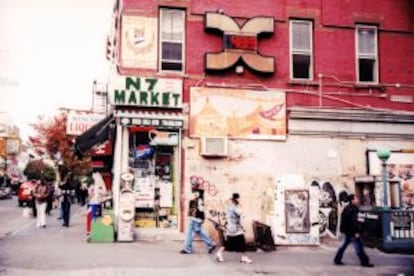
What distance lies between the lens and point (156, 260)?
12.4 metres

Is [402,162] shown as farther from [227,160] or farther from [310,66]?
[227,160]

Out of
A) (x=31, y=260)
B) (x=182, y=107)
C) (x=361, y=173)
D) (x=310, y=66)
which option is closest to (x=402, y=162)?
(x=361, y=173)

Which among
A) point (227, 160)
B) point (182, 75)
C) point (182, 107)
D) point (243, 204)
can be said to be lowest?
point (243, 204)

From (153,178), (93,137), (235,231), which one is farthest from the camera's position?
(153,178)

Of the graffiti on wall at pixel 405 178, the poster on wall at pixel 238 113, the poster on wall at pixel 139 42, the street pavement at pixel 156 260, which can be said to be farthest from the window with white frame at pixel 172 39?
the graffiti on wall at pixel 405 178

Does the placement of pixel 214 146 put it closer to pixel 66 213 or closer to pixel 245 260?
pixel 245 260

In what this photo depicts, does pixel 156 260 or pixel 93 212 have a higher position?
pixel 93 212

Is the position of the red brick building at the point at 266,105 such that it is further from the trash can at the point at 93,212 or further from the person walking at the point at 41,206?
the person walking at the point at 41,206

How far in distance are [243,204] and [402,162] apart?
5.72m

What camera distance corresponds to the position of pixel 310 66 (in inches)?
715

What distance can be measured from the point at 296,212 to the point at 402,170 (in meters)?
4.69

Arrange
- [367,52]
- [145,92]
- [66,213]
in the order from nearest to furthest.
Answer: [145,92] < [367,52] < [66,213]

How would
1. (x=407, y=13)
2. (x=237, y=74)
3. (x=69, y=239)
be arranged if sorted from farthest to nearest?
(x=407, y=13)
(x=237, y=74)
(x=69, y=239)

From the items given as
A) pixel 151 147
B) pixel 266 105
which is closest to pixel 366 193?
pixel 266 105
